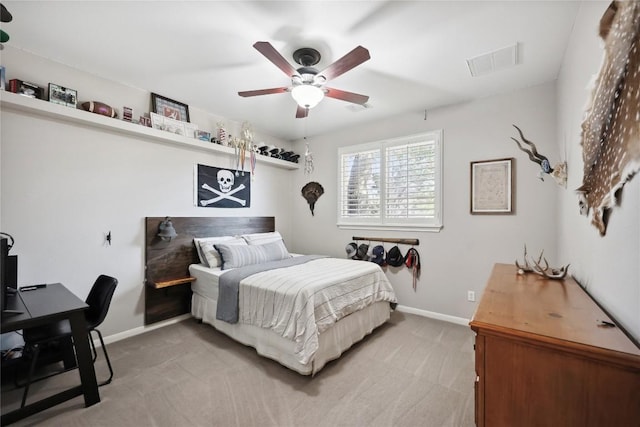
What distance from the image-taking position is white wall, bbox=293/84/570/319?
9.30ft

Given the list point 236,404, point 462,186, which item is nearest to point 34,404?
point 236,404

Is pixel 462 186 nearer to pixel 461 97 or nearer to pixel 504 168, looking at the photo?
pixel 504 168

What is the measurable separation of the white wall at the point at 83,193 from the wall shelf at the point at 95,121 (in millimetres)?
61

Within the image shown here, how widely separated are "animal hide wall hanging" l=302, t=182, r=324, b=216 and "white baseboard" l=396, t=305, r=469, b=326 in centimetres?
214

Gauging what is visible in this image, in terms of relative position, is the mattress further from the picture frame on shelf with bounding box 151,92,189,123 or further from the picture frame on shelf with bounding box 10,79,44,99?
the picture frame on shelf with bounding box 10,79,44,99

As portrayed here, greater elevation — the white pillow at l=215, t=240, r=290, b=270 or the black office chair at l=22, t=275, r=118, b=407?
the white pillow at l=215, t=240, r=290, b=270

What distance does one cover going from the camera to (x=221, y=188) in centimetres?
388

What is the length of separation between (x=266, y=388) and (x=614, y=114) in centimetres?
261

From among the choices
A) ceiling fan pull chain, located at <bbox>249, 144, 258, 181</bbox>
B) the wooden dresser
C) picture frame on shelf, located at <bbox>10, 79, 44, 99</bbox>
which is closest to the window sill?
ceiling fan pull chain, located at <bbox>249, 144, 258, 181</bbox>

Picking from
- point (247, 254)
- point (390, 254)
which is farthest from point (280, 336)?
point (390, 254)

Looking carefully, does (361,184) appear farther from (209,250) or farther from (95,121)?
(95,121)

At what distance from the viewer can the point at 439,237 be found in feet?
11.3

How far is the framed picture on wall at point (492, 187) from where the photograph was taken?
300cm

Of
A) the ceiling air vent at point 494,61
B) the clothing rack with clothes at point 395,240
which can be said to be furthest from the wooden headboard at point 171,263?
the ceiling air vent at point 494,61
